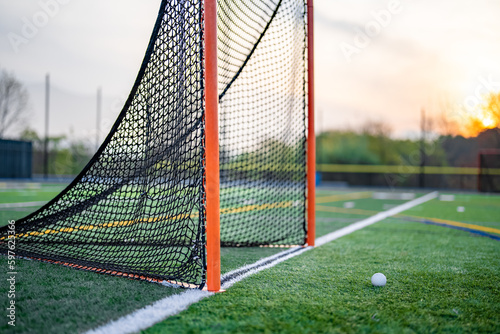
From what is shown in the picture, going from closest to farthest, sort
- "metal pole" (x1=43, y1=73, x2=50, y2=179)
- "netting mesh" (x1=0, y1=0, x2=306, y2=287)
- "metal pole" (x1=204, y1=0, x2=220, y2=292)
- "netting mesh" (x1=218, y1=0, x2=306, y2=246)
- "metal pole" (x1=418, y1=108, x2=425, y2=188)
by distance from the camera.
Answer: "metal pole" (x1=204, y1=0, x2=220, y2=292)
"netting mesh" (x1=0, y1=0, x2=306, y2=287)
"netting mesh" (x1=218, y1=0, x2=306, y2=246)
"metal pole" (x1=418, y1=108, x2=425, y2=188)
"metal pole" (x1=43, y1=73, x2=50, y2=179)

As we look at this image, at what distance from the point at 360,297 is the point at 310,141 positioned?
2.15 m

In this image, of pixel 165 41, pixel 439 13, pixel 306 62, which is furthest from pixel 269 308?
pixel 439 13

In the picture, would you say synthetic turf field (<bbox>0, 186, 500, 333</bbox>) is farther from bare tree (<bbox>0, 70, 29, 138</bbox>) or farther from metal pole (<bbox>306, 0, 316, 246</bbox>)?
bare tree (<bbox>0, 70, 29, 138</bbox>)

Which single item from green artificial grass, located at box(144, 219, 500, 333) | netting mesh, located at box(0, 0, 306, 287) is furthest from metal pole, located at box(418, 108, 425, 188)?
netting mesh, located at box(0, 0, 306, 287)

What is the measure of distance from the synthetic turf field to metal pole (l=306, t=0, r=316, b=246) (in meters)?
0.42

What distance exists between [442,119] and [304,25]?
2100 centimetres

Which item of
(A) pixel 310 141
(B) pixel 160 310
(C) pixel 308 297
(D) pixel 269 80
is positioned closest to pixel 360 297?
(C) pixel 308 297

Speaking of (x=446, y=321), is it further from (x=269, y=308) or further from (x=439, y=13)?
(x=439, y=13)

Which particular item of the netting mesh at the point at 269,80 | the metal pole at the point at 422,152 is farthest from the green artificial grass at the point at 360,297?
the metal pole at the point at 422,152

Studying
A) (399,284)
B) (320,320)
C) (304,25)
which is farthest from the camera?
(304,25)

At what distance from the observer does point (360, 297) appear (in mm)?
2334

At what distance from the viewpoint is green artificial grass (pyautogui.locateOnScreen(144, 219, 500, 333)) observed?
1.87 metres

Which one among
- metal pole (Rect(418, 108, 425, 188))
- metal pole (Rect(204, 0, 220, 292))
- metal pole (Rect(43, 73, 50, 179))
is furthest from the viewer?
metal pole (Rect(43, 73, 50, 179))

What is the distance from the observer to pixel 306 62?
4273mm
